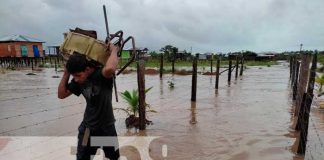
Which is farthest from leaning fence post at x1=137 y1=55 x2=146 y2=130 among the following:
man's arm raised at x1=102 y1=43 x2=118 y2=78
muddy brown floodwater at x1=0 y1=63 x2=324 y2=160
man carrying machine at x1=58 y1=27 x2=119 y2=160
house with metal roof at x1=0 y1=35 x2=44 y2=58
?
house with metal roof at x1=0 y1=35 x2=44 y2=58

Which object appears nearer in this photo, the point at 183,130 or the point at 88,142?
the point at 88,142

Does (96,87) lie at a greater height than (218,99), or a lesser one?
greater

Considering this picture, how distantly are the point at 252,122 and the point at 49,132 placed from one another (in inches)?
176

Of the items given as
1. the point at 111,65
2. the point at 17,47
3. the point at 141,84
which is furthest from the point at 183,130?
the point at 17,47

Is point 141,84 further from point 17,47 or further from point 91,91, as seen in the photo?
point 17,47

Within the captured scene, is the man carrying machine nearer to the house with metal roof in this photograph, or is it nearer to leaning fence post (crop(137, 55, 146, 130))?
leaning fence post (crop(137, 55, 146, 130))

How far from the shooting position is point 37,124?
25.1ft

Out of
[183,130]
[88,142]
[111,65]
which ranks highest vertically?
[111,65]

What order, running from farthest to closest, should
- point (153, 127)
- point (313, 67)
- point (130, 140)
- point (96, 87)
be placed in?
point (153, 127), point (130, 140), point (313, 67), point (96, 87)

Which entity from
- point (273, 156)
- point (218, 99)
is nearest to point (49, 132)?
point (273, 156)

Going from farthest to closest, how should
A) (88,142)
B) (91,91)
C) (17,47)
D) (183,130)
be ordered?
(17,47), (183,130), (88,142), (91,91)

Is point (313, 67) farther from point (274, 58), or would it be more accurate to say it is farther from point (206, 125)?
point (274, 58)

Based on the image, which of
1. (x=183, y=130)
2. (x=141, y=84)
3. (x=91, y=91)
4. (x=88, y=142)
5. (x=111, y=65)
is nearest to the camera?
(x=111, y=65)

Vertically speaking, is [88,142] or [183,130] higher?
[88,142]
